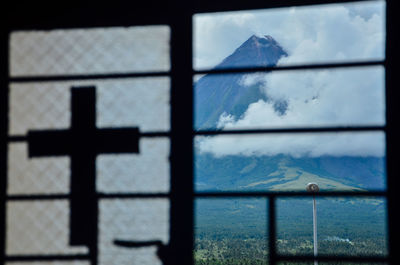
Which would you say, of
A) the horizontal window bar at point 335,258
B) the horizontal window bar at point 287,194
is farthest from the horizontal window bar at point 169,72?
the horizontal window bar at point 335,258

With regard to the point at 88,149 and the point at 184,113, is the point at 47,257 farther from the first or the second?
the point at 184,113

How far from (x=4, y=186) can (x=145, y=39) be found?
1.10m

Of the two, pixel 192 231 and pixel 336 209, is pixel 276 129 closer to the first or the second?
pixel 192 231

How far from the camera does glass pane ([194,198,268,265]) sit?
5597cm

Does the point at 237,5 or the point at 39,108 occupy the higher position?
the point at 237,5

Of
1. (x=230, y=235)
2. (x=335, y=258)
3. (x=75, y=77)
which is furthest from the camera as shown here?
(x=230, y=235)

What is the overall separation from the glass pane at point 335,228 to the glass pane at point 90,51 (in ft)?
157

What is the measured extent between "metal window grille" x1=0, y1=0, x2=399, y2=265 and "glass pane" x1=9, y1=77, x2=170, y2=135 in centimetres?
4

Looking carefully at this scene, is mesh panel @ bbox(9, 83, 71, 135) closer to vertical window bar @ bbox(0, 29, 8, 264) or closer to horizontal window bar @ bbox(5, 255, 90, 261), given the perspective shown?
vertical window bar @ bbox(0, 29, 8, 264)

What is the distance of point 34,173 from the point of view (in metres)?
2.06

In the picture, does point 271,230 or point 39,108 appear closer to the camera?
point 271,230

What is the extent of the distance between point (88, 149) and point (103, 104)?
25cm
